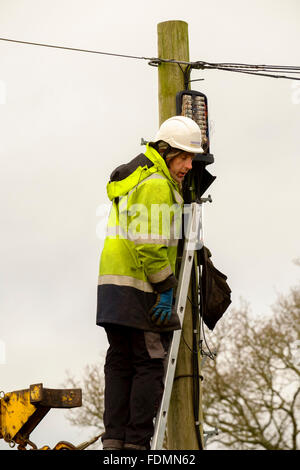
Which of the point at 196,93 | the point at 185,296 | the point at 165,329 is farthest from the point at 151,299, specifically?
the point at 196,93

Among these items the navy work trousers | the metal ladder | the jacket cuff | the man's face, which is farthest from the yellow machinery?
the man's face

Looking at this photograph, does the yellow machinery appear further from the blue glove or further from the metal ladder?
the blue glove

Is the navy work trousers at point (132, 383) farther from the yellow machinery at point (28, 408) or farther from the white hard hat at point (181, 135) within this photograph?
the white hard hat at point (181, 135)

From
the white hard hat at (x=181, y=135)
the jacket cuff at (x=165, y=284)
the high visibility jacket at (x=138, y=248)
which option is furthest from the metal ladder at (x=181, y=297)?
the white hard hat at (x=181, y=135)

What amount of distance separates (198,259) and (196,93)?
1.45 meters

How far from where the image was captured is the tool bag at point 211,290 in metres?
8.12

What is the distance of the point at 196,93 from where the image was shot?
8.19m

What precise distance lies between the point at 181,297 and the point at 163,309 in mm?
714

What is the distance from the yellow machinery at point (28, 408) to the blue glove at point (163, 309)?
86 centimetres

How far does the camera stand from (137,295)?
686cm

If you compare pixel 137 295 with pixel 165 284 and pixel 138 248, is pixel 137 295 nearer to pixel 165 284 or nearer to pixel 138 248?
pixel 165 284

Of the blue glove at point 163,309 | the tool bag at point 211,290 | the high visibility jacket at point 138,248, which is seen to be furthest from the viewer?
the tool bag at point 211,290

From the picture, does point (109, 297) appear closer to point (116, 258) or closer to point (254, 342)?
point (116, 258)

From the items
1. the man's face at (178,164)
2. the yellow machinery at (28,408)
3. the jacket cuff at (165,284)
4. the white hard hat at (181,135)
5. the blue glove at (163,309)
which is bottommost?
the yellow machinery at (28,408)
